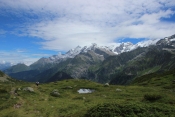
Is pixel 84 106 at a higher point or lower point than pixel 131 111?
lower

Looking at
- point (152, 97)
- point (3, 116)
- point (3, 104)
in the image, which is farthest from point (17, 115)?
point (152, 97)

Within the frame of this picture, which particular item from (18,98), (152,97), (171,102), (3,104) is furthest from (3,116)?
(171,102)

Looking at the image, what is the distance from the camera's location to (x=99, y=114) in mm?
29797

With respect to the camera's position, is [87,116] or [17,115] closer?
[87,116]

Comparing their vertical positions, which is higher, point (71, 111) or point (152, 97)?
point (152, 97)

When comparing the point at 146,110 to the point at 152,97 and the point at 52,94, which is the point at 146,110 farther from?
the point at 52,94

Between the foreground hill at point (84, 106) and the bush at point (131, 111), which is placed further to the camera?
the foreground hill at point (84, 106)

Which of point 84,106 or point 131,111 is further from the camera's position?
point 84,106

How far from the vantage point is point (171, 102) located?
116 ft

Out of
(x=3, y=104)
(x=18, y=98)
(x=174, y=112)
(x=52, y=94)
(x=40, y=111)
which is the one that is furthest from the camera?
(x=52, y=94)

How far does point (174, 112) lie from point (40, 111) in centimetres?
2882

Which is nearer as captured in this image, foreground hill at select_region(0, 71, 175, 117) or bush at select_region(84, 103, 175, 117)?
bush at select_region(84, 103, 175, 117)

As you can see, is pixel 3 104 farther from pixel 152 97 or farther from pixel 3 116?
pixel 152 97

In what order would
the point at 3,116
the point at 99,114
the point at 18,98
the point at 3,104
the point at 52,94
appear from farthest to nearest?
the point at 52,94, the point at 18,98, the point at 3,104, the point at 3,116, the point at 99,114
